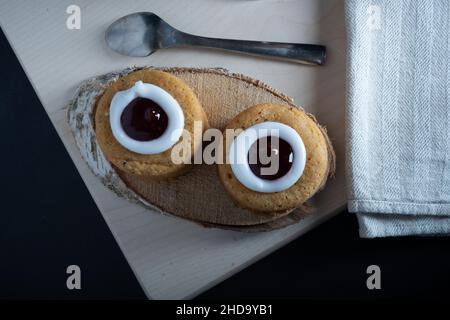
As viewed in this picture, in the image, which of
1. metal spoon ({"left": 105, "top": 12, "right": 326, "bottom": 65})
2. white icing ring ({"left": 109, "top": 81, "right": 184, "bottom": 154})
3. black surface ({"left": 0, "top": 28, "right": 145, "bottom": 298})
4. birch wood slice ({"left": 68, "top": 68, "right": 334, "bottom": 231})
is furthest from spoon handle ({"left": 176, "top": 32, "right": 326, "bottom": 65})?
black surface ({"left": 0, "top": 28, "right": 145, "bottom": 298})

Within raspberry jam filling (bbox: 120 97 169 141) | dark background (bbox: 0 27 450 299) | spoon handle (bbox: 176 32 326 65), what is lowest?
dark background (bbox: 0 27 450 299)

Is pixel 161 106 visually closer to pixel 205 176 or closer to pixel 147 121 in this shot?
pixel 147 121

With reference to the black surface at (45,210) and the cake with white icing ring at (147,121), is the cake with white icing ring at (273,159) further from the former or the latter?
the black surface at (45,210)

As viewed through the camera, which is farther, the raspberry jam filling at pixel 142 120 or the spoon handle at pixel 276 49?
the spoon handle at pixel 276 49

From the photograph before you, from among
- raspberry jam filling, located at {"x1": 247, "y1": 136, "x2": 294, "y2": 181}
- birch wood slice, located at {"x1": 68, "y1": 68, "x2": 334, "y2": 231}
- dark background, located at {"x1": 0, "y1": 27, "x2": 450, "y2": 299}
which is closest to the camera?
raspberry jam filling, located at {"x1": 247, "y1": 136, "x2": 294, "y2": 181}

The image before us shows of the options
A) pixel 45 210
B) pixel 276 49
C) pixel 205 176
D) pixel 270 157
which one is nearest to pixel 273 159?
pixel 270 157

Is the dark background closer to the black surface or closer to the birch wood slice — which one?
the black surface

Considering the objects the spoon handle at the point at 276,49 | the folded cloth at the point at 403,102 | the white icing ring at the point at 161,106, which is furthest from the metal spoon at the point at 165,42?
the white icing ring at the point at 161,106
